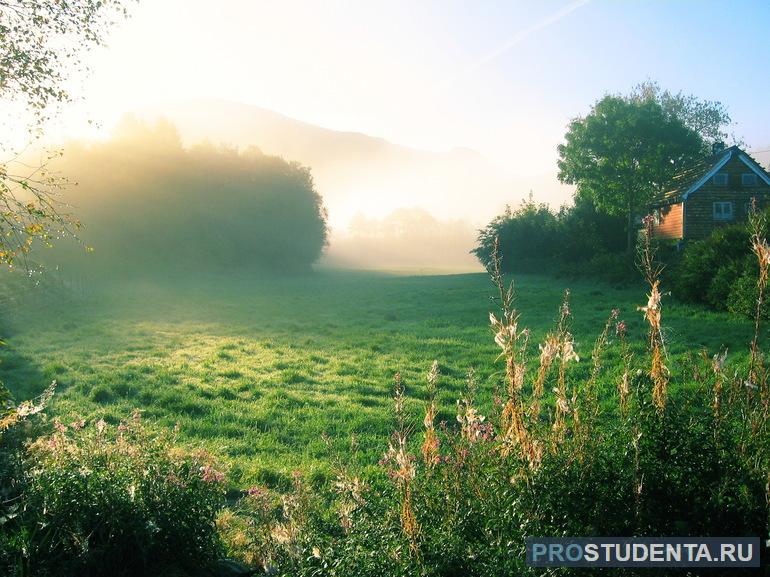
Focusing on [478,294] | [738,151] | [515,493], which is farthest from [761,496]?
[738,151]

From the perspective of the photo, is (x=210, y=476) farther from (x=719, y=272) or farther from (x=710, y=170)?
(x=710, y=170)

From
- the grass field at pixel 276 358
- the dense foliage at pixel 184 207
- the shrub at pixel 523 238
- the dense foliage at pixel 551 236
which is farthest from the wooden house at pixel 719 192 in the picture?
the dense foliage at pixel 184 207

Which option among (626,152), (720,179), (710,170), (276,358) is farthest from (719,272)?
(626,152)

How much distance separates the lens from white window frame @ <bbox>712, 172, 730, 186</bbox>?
40.3 metres

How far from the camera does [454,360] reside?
582 inches

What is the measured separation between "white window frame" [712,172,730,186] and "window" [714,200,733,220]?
4.92 ft

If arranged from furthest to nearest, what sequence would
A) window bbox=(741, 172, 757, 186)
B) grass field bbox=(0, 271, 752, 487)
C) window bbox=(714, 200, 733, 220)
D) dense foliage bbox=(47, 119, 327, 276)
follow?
dense foliage bbox=(47, 119, 327, 276) → window bbox=(741, 172, 757, 186) → window bbox=(714, 200, 733, 220) → grass field bbox=(0, 271, 752, 487)

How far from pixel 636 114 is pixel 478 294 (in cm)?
2798

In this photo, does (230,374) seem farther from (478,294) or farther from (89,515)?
(478,294)

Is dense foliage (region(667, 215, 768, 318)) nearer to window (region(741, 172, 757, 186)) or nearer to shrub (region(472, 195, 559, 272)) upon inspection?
window (region(741, 172, 757, 186))

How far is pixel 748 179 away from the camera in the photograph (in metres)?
40.8

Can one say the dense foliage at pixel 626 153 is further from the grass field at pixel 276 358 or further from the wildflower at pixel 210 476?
the wildflower at pixel 210 476

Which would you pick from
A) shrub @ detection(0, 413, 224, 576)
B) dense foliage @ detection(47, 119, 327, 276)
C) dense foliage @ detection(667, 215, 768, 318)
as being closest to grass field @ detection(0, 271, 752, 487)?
dense foliage @ detection(667, 215, 768, 318)

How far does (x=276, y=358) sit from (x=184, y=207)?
43.6 metres
